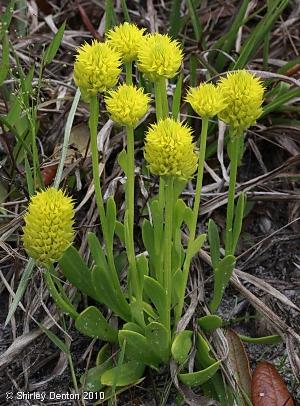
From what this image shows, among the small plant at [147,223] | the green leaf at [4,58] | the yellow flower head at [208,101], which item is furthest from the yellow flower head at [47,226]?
the green leaf at [4,58]

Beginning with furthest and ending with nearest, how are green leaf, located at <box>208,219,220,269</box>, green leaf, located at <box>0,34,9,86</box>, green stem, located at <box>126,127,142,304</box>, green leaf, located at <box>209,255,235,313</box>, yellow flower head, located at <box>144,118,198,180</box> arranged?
green leaf, located at <box>0,34,9,86</box> → green leaf, located at <box>208,219,220,269</box> → green leaf, located at <box>209,255,235,313</box> → green stem, located at <box>126,127,142,304</box> → yellow flower head, located at <box>144,118,198,180</box>

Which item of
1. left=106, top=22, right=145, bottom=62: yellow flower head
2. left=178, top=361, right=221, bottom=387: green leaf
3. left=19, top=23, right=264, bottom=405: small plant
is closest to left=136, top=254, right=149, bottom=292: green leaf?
left=19, top=23, right=264, bottom=405: small plant

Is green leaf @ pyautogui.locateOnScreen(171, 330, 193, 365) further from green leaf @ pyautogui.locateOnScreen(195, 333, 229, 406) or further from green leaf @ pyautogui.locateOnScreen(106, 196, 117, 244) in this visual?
green leaf @ pyautogui.locateOnScreen(106, 196, 117, 244)

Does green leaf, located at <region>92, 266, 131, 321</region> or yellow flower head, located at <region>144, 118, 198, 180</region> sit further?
green leaf, located at <region>92, 266, 131, 321</region>

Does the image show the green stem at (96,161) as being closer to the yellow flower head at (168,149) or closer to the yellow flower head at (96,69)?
the yellow flower head at (96,69)

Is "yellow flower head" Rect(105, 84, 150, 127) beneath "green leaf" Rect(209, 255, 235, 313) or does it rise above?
above

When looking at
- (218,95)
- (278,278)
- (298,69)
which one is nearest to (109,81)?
(218,95)
